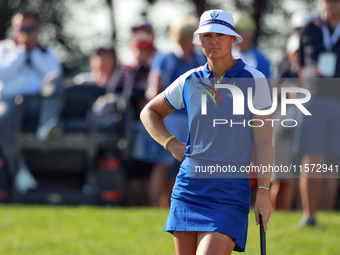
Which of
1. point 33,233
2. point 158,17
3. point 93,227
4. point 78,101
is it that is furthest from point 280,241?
point 158,17

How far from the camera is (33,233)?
24.4 feet

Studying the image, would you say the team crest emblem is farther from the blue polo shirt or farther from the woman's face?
the blue polo shirt

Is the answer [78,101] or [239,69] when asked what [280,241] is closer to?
[239,69]

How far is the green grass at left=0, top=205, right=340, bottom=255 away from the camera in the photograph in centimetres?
675

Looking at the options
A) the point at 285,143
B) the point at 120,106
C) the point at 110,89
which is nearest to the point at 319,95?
the point at 285,143

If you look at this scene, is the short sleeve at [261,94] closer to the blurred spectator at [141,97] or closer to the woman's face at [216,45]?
the woman's face at [216,45]

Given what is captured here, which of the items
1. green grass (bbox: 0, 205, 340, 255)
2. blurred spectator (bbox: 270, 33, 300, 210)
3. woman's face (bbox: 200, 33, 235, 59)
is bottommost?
green grass (bbox: 0, 205, 340, 255)

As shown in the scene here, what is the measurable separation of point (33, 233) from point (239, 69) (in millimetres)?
4082

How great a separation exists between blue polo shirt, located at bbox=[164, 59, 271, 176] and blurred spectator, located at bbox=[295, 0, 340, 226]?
3547 mm

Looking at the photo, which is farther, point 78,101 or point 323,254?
point 78,101

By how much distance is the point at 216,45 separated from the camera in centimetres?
409

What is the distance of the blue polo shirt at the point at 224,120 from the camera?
160 inches

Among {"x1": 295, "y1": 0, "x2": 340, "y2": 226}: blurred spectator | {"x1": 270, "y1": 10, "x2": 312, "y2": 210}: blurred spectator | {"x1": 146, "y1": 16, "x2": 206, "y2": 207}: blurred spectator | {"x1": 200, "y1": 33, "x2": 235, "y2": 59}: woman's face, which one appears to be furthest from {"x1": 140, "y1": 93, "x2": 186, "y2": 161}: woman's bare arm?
{"x1": 270, "y1": 10, "x2": 312, "y2": 210}: blurred spectator

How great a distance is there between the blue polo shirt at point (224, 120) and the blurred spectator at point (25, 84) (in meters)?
5.59
